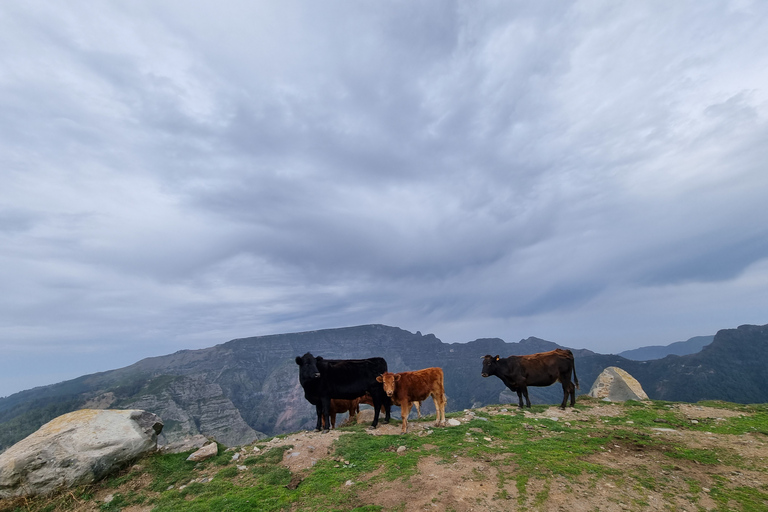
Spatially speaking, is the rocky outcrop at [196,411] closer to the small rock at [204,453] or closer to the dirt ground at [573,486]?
the small rock at [204,453]

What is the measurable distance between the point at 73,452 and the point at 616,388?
29.8 metres

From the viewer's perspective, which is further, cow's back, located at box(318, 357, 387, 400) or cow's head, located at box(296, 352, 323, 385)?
cow's back, located at box(318, 357, 387, 400)

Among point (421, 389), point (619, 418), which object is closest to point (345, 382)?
point (421, 389)

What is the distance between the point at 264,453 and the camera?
9938mm

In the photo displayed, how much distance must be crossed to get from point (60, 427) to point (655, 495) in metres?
16.3

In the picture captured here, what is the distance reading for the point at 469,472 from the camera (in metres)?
7.84

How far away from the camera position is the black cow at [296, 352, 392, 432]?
1289cm

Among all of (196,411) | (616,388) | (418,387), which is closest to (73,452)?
(418,387)

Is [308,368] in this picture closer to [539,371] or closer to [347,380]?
[347,380]

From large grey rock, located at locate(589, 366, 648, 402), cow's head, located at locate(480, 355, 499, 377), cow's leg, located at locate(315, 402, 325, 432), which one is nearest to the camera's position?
cow's leg, located at locate(315, 402, 325, 432)

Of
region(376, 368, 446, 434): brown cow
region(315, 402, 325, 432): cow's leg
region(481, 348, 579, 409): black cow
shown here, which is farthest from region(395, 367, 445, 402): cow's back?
region(481, 348, 579, 409): black cow

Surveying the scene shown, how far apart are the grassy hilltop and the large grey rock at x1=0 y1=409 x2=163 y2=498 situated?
1.17 feet

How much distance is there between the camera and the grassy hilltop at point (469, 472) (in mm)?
6621

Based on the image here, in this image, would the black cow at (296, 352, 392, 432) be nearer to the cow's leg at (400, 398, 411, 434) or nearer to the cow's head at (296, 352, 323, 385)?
the cow's head at (296, 352, 323, 385)
